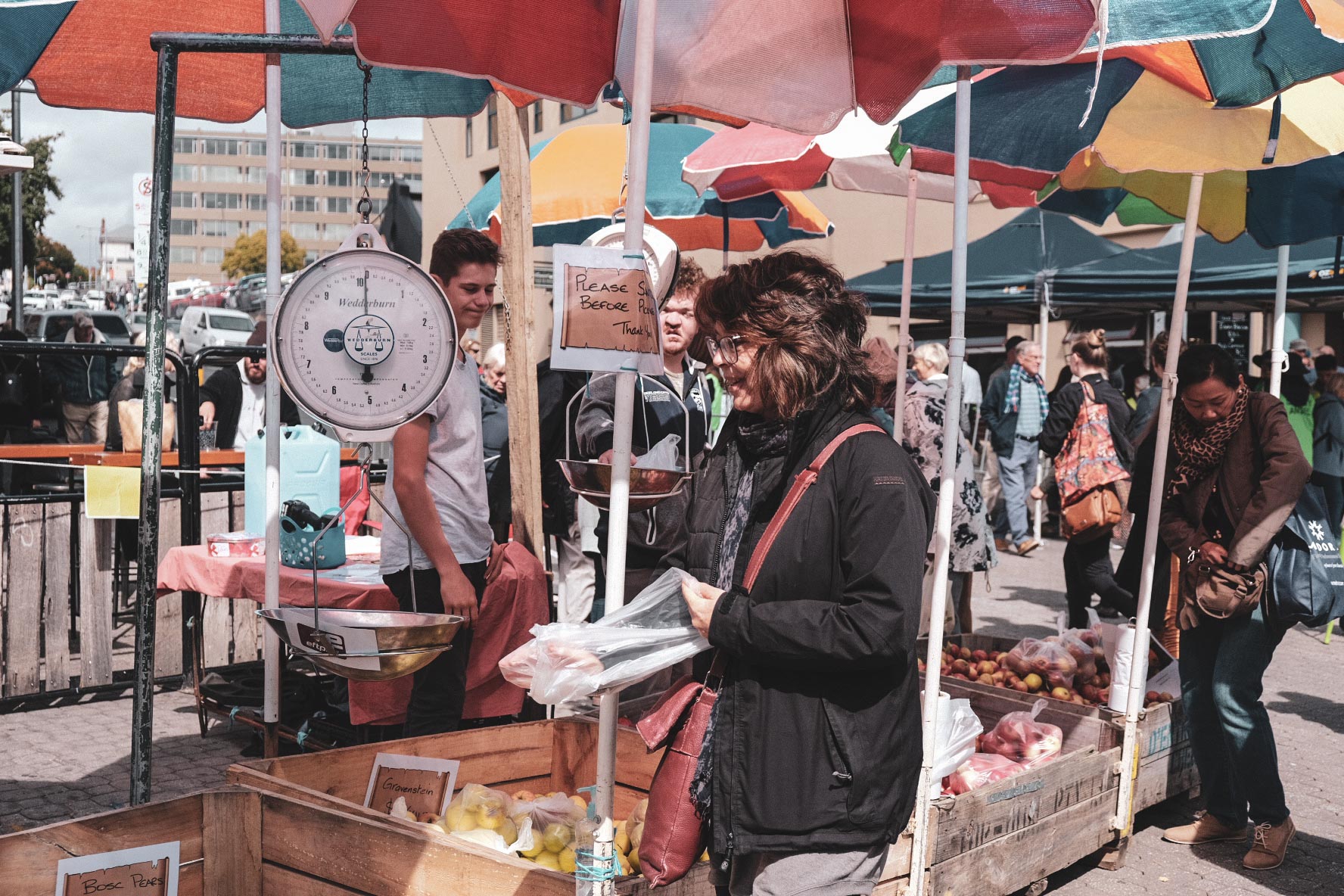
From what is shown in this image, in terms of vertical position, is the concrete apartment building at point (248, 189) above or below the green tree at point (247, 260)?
above

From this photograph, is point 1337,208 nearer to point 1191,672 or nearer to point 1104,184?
point 1104,184

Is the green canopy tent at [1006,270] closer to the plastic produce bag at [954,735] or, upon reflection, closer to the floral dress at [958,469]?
the floral dress at [958,469]

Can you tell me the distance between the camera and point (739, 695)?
7.16 ft

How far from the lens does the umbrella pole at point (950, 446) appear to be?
341 cm

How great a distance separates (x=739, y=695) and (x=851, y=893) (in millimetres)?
419

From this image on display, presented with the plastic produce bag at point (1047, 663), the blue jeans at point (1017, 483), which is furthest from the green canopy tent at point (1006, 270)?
the plastic produce bag at point (1047, 663)

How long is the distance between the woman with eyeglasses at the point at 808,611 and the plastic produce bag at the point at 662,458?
3.57ft

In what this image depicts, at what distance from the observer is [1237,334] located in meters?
14.6

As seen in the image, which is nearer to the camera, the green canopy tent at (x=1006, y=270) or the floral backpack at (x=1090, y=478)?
the floral backpack at (x=1090, y=478)

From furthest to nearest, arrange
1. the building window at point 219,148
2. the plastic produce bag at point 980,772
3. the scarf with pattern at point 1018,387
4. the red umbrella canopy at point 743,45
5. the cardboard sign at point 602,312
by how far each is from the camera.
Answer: the building window at point 219,148, the scarf with pattern at point 1018,387, the plastic produce bag at point 980,772, the red umbrella canopy at point 743,45, the cardboard sign at point 602,312

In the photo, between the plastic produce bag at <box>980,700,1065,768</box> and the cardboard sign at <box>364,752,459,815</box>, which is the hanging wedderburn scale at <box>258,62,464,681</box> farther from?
the plastic produce bag at <box>980,700,1065,768</box>

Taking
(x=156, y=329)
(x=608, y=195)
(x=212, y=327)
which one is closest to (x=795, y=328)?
(x=156, y=329)

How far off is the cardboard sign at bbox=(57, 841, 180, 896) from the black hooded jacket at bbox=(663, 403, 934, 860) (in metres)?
1.40

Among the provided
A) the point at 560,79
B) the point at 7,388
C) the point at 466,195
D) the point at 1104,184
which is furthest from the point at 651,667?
the point at 466,195
